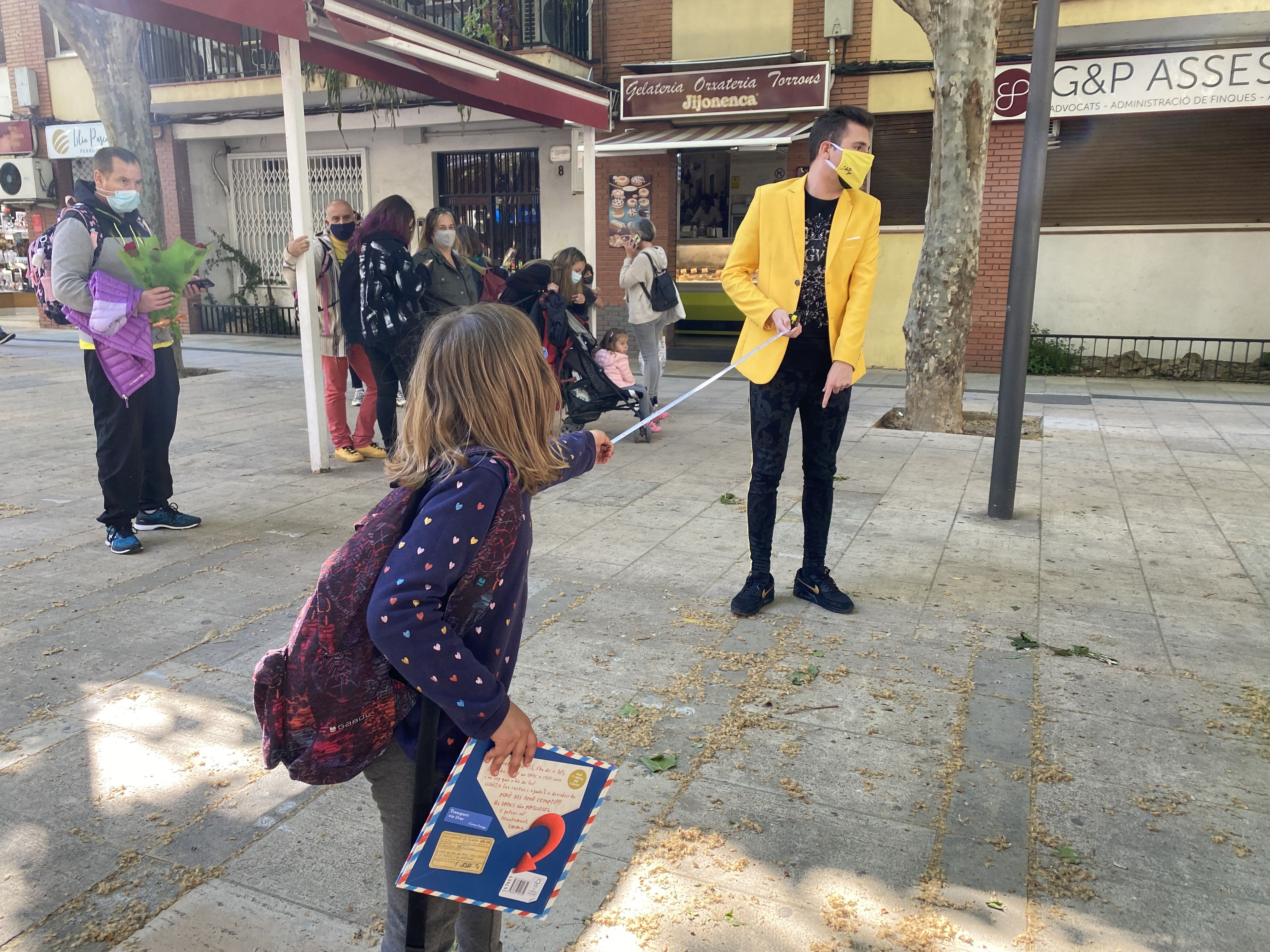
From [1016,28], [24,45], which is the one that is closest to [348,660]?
[1016,28]

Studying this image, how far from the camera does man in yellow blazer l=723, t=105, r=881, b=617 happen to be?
12.8 ft

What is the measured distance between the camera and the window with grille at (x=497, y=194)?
1539 cm

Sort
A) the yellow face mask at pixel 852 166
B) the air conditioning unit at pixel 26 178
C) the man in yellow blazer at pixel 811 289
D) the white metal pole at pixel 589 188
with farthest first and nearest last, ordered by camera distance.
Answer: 1. the air conditioning unit at pixel 26 178
2. the white metal pole at pixel 589 188
3. the man in yellow blazer at pixel 811 289
4. the yellow face mask at pixel 852 166

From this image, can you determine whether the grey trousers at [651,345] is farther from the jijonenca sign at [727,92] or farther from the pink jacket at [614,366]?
the jijonenca sign at [727,92]

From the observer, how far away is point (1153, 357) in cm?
1270

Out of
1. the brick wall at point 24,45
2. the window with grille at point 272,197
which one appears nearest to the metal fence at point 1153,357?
the window with grille at point 272,197

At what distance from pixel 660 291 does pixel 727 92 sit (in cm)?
595

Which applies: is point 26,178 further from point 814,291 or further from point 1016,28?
point 814,291

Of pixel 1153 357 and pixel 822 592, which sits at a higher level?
pixel 1153 357

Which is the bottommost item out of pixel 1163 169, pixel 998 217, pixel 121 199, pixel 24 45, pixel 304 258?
pixel 304 258

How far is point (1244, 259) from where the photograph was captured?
1217 cm

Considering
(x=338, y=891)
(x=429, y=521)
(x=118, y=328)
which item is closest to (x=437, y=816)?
(x=429, y=521)

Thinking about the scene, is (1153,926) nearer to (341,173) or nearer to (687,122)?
(687,122)

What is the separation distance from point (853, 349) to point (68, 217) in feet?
12.7
